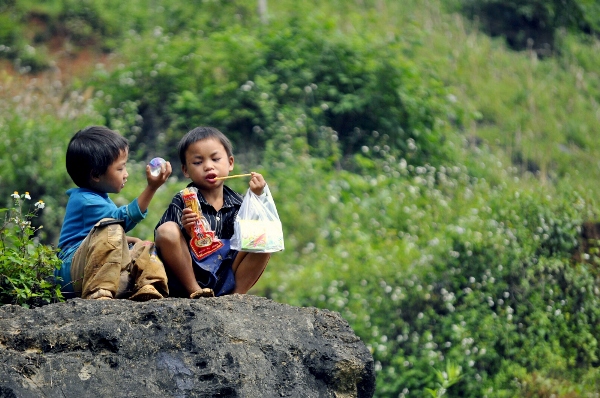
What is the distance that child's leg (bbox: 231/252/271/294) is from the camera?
172 inches

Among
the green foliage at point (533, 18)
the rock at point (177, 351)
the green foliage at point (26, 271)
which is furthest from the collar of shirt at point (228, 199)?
the green foliage at point (533, 18)

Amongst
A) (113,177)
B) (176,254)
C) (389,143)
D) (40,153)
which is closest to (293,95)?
(389,143)

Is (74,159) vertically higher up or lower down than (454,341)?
higher up

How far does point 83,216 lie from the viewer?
4383 millimetres

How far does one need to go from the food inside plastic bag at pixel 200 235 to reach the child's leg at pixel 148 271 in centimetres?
22

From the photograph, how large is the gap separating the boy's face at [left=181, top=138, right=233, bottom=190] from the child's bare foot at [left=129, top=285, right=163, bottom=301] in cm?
67

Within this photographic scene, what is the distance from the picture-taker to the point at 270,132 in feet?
35.1

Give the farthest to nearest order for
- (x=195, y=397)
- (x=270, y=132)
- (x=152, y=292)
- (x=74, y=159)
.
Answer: (x=270, y=132) < (x=74, y=159) < (x=152, y=292) < (x=195, y=397)

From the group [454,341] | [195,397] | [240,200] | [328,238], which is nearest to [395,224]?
[328,238]

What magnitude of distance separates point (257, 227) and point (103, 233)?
2.36 ft

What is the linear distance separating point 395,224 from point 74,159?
5.29 m

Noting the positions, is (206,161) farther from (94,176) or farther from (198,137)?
(94,176)

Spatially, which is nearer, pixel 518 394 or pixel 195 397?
pixel 195 397

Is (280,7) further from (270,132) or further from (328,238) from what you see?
(328,238)
